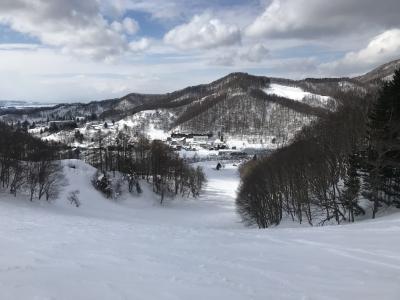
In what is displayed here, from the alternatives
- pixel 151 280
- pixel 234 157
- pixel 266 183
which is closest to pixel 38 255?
pixel 151 280

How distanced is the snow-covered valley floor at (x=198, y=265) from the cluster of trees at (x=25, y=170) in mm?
34388

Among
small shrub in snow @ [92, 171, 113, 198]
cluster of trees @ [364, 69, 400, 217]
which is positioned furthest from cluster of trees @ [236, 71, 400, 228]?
small shrub in snow @ [92, 171, 113, 198]

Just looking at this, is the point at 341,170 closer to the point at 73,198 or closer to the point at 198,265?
the point at 198,265

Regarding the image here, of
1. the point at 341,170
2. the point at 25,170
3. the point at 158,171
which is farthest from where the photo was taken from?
the point at 158,171

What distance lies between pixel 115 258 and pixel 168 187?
220 ft

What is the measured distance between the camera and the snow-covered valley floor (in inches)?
374

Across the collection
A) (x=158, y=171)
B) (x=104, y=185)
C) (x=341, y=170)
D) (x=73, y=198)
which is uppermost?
(x=341, y=170)

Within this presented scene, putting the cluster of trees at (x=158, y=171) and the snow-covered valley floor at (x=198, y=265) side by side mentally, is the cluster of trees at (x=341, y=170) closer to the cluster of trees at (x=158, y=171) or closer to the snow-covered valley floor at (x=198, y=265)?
the snow-covered valley floor at (x=198, y=265)

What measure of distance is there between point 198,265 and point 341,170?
34.3m

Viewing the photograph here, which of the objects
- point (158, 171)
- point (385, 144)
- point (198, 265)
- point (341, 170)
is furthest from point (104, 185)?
point (198, 265)

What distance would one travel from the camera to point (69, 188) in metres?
63.3

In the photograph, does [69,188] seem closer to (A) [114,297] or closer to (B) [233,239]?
(B) [233,239]

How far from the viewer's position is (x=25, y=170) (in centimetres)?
5425

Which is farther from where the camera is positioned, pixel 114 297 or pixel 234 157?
pixel 234 157
